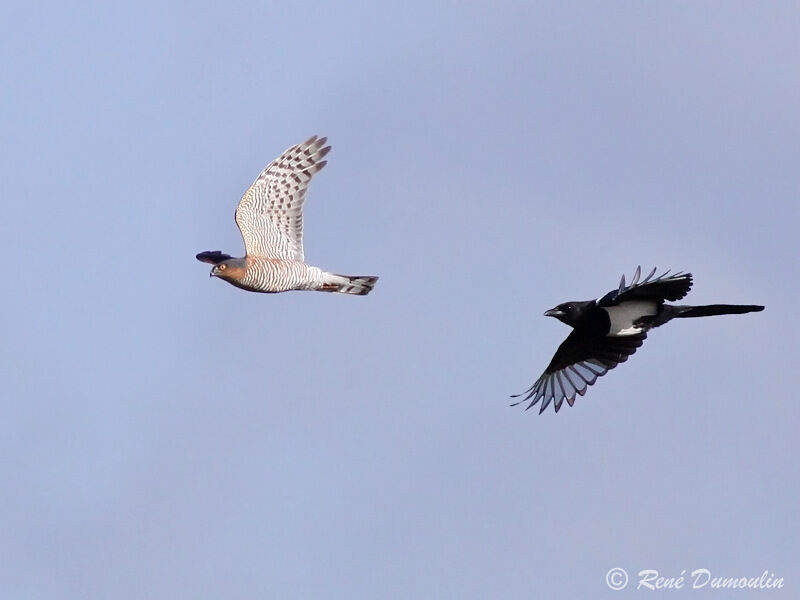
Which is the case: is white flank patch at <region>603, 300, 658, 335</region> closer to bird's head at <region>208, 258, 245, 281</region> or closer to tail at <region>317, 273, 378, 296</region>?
tail at <region>317, 273, 378, 296</region>

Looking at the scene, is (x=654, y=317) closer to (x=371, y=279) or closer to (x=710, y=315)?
(x=710, y=315)

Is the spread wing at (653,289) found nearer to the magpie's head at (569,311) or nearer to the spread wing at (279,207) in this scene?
the magpie's head at (569,311)

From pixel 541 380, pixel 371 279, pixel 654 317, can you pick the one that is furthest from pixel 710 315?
pixel 371 279

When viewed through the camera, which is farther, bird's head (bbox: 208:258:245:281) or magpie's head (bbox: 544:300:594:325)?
magpie's head (bbox: 544:300:594:325)

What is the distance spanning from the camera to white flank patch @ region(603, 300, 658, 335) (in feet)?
83.6

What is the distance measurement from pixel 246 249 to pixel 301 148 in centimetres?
211

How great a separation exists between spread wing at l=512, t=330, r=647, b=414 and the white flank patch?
11.2 inches

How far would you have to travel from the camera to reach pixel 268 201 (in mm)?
26422

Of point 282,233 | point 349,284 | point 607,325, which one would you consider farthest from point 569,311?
point 282,233

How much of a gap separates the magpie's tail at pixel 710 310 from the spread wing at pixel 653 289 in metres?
0.73

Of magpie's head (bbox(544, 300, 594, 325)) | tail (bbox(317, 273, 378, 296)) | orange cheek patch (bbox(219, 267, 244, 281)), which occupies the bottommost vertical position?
orange cheek patch (bbox(219, 267, 244, 281))

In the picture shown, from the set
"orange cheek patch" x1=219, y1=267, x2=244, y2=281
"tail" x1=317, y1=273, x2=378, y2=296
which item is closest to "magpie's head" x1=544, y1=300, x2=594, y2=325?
"tail" x1=317, y1=273, x2=378, y2=296

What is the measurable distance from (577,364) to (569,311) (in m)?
1.47

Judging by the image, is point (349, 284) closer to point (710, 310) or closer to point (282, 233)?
point (282, 233)
